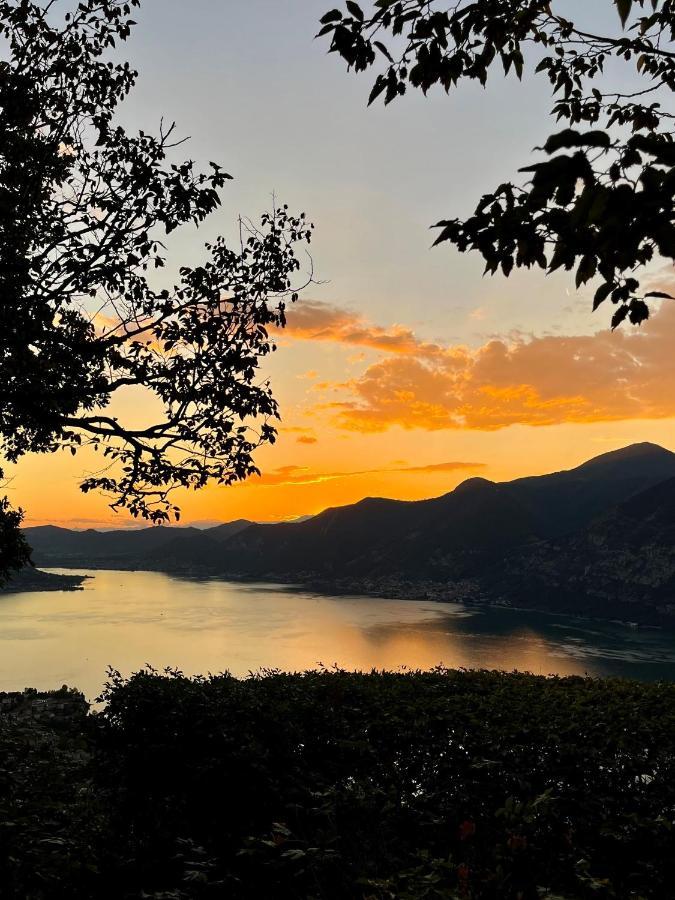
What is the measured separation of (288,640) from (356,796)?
113 m

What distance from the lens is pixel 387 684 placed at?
9.87m

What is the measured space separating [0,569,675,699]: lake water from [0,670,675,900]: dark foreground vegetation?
5937 cm

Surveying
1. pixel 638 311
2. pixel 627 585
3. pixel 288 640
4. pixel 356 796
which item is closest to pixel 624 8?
pixel 638 311

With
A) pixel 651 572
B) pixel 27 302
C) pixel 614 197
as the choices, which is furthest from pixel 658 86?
pixel 651 572

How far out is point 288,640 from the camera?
114 m

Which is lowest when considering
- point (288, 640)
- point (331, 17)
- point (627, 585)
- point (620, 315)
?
point (288, 640)

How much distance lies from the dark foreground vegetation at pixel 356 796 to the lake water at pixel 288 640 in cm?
5937

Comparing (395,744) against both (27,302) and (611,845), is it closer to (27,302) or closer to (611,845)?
(611,845)

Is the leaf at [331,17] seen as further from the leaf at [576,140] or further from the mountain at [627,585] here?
the mountain at [627,585]

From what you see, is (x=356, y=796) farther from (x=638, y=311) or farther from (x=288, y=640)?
(x=288, y=640)

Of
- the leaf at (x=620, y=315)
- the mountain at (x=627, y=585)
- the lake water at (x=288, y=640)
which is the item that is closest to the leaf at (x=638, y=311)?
the leaf at (x=620, y=315)

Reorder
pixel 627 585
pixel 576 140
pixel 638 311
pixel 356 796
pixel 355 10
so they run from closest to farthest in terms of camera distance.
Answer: pixel 576 140 → pixel 638 311 → pixel 355 10 → pixel 356 796 → pixel 627 585

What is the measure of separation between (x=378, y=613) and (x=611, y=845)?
16118 cm

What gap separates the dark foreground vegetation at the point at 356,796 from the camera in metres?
5.64
